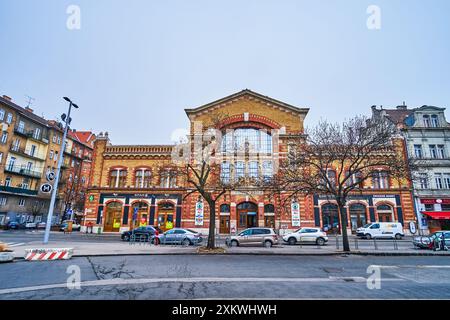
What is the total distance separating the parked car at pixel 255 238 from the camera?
2042 centimetres

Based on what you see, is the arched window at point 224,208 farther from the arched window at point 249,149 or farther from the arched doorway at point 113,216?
the arched doorway at point 113,216

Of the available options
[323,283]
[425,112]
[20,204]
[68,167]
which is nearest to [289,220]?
[323,283]

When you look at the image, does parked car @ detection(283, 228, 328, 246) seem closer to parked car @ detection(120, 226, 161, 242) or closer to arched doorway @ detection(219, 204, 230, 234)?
arched doorway @ detection(219, 204, 230, 234)

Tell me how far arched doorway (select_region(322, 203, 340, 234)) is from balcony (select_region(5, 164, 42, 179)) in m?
50.7

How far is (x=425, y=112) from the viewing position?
33.7m

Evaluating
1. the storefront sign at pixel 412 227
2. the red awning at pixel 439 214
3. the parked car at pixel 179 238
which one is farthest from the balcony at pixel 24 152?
the red awning at pixel 439 214

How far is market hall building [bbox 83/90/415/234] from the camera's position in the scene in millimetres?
30391

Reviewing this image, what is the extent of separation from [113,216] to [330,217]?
29652 mm

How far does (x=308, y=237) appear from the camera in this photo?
22.3 meters

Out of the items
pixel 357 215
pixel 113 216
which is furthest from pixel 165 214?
pixel 357 215

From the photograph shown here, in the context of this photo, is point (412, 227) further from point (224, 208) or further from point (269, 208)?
point (224, 208)

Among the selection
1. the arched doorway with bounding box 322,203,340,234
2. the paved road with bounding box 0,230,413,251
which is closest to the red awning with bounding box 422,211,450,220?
the paved road with bounding box 0,230,413,251
